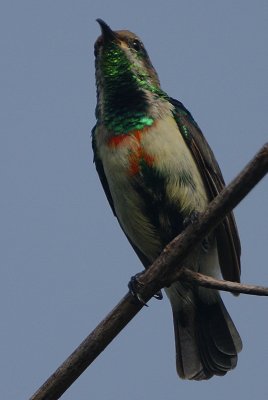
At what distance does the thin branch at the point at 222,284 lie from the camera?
195 inches

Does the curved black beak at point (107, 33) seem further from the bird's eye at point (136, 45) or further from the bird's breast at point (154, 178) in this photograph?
the bird's breast at point (154, 178)

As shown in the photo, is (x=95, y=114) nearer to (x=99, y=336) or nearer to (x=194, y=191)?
(x=194, y=191)

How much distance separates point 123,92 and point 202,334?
86.5 inches

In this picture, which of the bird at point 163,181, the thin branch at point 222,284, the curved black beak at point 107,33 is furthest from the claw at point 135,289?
the curved black beak at point 107,33

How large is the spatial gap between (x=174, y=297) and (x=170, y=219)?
100 centimetres

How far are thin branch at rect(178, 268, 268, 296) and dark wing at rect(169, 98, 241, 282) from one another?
1064 millimetres

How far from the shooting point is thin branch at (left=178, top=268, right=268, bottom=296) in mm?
4953

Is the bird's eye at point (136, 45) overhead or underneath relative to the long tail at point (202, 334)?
overhead

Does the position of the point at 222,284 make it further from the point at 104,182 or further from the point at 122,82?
the point at 122,82

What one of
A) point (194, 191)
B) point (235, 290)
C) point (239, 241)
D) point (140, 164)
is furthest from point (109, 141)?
point (235, 290)

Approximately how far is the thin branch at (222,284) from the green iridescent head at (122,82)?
143 centimetres

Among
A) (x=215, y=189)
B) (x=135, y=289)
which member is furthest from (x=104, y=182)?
(x=135, y=289)

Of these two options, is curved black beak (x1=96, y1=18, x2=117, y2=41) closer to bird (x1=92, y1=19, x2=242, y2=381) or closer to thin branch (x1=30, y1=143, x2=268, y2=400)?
bird (x1=92, y1=19, x2=242, y2=381)

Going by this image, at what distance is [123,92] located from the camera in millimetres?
6414
